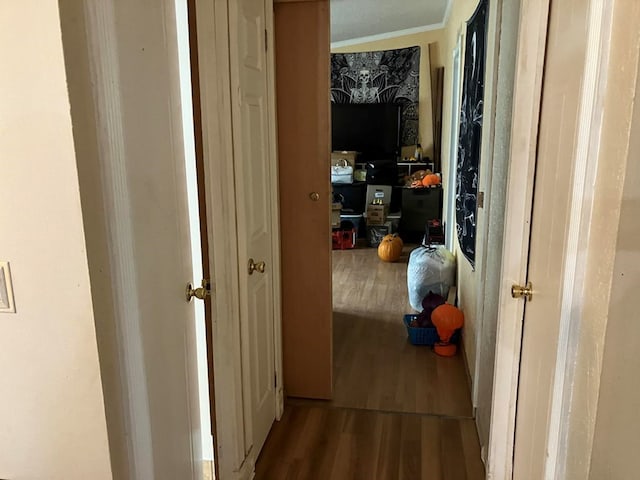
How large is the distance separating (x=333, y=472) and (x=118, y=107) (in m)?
1.77

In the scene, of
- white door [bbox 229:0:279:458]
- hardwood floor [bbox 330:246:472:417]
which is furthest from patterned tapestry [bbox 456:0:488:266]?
white door [bbox 229:0:279:458]

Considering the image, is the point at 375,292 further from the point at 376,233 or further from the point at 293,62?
the point at 293,62

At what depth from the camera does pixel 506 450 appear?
177 cm

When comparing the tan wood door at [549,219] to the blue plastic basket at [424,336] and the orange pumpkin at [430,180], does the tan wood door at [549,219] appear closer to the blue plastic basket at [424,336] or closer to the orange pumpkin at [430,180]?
the blue plastic basket at [424,336]

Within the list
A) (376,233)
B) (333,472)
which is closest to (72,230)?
(333,472)

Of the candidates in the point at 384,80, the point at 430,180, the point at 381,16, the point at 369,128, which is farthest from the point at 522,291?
the point at 384,80

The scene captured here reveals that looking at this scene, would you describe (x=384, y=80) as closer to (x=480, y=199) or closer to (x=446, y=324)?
(x=446, y=324)

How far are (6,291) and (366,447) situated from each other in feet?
5.87

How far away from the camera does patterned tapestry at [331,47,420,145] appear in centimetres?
668

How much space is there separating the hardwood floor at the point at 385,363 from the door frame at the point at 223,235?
3.03 feet

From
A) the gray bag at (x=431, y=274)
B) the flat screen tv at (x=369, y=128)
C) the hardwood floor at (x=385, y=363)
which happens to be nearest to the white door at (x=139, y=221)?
the hardwood floor at (x=385, y=363)

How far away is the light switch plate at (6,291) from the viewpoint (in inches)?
40.3

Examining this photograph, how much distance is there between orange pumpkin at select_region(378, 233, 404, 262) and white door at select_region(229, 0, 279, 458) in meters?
3.17

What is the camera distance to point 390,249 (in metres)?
5.48
